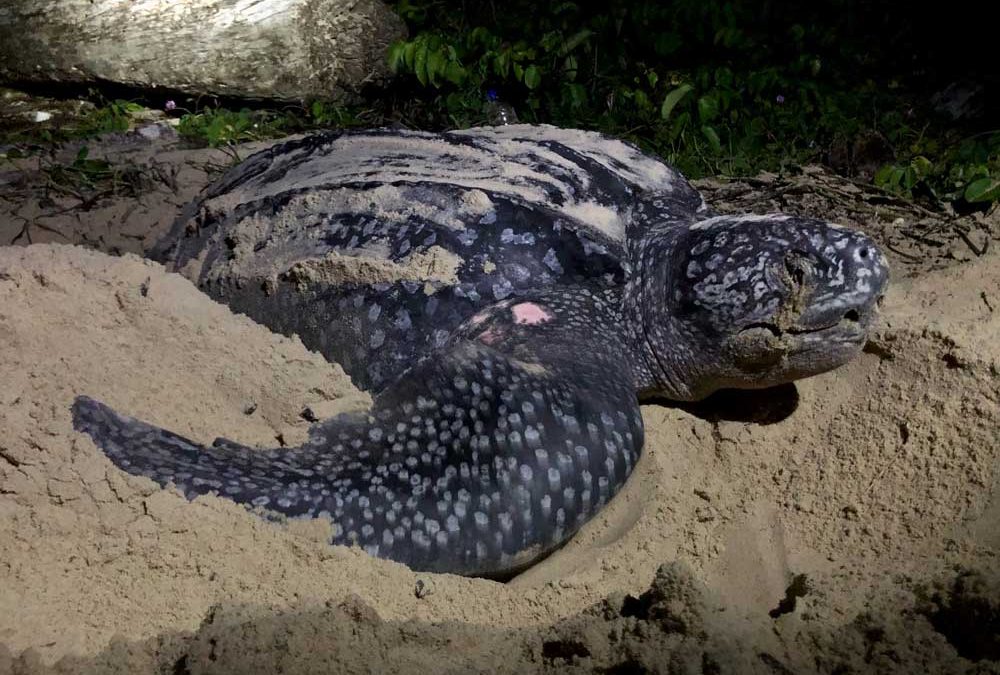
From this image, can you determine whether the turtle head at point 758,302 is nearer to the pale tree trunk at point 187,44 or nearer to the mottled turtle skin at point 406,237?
the mottled turtle skin at point 406,237

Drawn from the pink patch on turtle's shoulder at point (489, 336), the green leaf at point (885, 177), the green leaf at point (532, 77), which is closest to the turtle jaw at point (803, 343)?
the pink patch on turtle's shoulder at point (489, 336)

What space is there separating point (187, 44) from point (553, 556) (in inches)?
135

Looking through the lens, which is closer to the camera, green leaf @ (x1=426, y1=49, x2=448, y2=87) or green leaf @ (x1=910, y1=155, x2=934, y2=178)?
green leaf @ (x1=910, y1=155, x2=934, y2=178)

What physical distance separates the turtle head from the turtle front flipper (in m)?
0.33

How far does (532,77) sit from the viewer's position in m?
3.85

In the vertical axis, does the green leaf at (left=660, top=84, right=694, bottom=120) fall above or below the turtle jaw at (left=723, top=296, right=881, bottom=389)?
below

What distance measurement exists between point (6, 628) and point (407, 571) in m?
0.58

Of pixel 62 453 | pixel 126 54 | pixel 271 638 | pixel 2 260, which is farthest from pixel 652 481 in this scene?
pixel 126 54

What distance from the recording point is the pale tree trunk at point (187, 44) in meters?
3.94

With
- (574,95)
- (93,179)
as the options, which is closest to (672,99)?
(574,95)

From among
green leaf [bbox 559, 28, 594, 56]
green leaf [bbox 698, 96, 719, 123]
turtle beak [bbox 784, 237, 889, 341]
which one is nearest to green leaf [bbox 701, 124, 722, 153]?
green leaf [bbox 698, 96, 719, 123]

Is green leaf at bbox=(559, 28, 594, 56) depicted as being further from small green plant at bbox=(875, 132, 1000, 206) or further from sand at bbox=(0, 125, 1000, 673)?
sand at bbox=(0, 125, 1000, 673)

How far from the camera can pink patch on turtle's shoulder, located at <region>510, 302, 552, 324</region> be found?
5.99 feet

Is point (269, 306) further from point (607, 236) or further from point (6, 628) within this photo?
point (6, 628)
